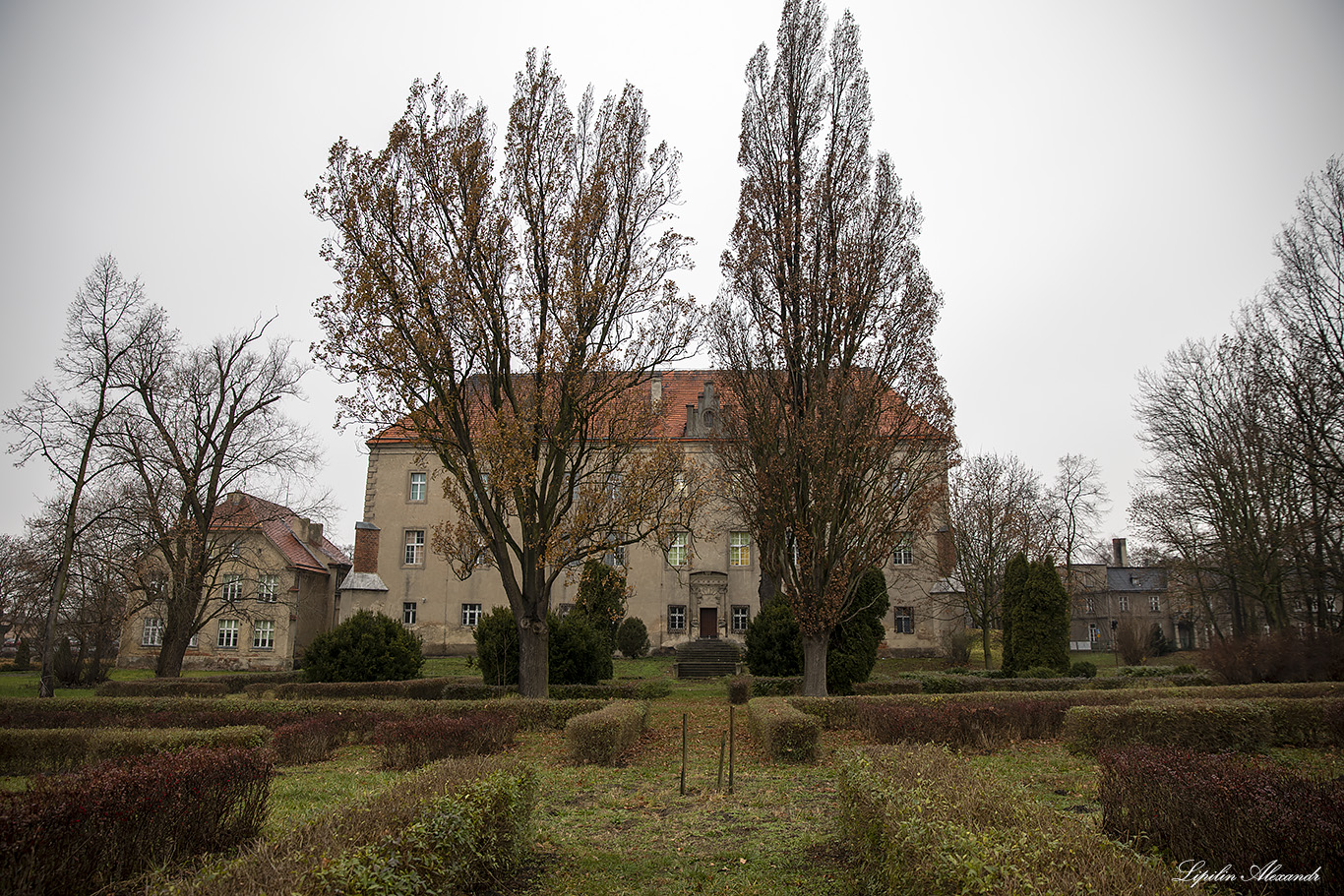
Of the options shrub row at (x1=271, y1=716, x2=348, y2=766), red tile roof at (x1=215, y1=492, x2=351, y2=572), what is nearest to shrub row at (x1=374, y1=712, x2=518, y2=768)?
shrub row at (x1=271, y1=716, x2=348, y2=766)

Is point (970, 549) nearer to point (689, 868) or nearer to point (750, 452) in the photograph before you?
point (750, 452)

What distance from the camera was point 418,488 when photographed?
121ft

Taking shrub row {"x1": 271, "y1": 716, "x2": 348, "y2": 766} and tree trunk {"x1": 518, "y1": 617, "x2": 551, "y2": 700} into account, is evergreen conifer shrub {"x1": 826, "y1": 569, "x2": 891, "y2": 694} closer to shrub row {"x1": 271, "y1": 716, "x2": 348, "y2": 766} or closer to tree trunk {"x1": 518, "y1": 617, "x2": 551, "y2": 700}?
tree trunk {"x1": 518, "y1": 617, "x2": 551, "y2": 700}

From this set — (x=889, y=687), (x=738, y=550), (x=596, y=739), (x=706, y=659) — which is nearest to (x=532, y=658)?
(x=596, y=739)

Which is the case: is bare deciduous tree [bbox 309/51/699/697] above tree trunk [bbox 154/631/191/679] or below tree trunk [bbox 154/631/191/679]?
above

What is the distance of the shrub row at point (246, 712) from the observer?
14.0m

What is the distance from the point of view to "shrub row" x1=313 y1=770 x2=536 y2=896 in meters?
3.77

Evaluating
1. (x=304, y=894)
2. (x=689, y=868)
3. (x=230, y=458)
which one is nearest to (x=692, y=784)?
(x=689, y=868)

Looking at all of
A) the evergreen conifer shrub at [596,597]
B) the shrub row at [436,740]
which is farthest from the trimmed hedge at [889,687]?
the shrub row at [436,740]

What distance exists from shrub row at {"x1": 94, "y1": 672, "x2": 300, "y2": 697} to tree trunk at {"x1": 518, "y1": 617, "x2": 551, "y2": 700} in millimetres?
8952

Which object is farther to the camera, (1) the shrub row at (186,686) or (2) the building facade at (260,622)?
(2) the building facade at (260,622)

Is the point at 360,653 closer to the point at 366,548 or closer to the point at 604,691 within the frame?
the point at 604,691

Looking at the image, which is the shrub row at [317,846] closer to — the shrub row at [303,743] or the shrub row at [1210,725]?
the shrub row at [303,743]

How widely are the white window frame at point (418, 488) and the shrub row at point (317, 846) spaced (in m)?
32.0
